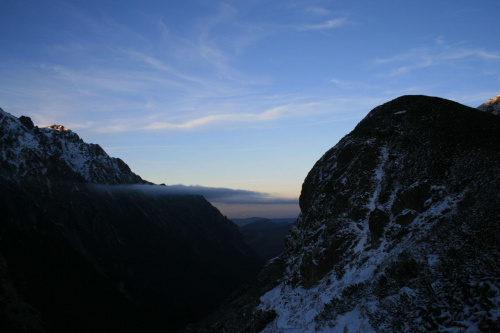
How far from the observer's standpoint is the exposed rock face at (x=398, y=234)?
1497cm

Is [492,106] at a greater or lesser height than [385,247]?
greater

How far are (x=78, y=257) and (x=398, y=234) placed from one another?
138504mm

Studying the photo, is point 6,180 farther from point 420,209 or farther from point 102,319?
point 420,209

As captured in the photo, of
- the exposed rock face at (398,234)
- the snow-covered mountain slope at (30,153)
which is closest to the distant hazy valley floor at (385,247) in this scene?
the exposed rock face at (398,234)

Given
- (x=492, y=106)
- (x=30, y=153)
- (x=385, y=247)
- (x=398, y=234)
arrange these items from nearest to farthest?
(x=385, y=247) → (x=398, y=234) → (x=492, y=106) → (x=30, y=153)

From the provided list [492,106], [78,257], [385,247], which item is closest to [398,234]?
[385,247]

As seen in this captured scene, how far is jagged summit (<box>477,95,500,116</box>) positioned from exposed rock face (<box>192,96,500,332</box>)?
1074 cm

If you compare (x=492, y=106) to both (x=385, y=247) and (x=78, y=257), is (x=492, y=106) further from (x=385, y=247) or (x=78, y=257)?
(x=78, y=257)

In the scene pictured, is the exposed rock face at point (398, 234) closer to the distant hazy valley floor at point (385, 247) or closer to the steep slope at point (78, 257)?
the distant hazy valley floor at point (385, 247)

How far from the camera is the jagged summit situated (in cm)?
4372

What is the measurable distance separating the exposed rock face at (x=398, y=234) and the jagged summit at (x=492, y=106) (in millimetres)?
10741

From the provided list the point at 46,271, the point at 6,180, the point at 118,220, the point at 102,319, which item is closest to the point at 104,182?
the point at 118,220

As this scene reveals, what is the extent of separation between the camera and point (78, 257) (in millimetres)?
126500

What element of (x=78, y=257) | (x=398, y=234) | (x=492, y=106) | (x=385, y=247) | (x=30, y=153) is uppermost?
(x=30, y=153)
